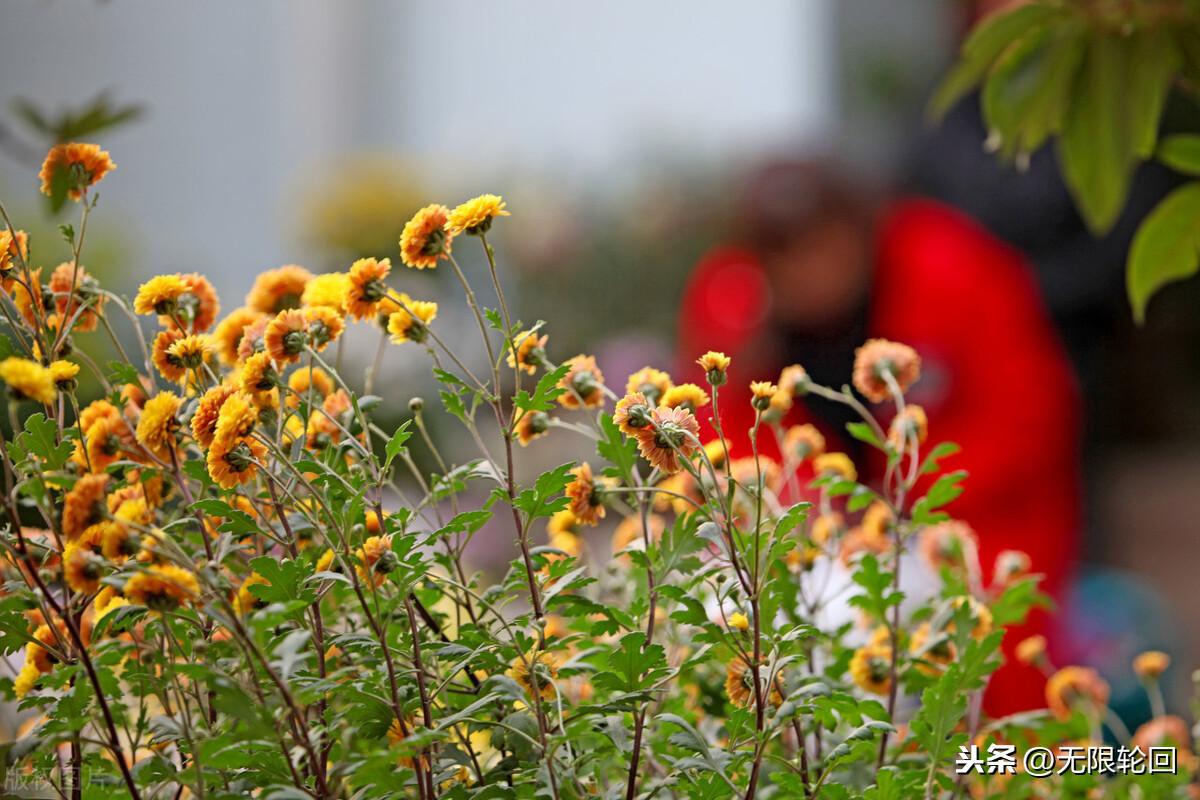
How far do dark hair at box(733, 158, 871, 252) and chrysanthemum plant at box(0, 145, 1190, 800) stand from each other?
47.3 inches

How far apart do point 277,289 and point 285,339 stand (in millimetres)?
86

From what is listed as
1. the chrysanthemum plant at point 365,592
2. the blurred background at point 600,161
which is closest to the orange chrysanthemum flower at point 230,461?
the chrysanthemum plant at point 365,592

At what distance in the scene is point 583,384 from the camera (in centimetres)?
46

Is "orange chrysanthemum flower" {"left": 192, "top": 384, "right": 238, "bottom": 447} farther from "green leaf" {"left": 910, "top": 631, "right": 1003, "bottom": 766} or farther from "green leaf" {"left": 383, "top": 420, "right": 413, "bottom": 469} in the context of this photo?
"green leaf" {"left": 910, "top": 631, "right": 1003, "bottom": 766}

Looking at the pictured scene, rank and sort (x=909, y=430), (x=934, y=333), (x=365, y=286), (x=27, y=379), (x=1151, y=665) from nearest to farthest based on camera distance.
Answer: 1. (x=27, y=379)
2. (x=365, y=286)
3. (x=909, y=430)
4. (x=1151, y=665)
5. (x=934, y=333)

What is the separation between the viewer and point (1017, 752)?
1.71 ft

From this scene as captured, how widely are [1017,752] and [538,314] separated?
2.14m

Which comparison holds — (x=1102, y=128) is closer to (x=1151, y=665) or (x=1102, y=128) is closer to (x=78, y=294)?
(x=1151, y=665)

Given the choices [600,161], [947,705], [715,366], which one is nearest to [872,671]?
[947,705]

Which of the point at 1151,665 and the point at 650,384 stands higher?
the point at 650,384

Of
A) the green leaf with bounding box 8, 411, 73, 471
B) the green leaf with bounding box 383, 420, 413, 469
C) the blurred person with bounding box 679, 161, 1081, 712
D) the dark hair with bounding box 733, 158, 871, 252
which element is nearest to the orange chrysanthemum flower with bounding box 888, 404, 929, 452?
the green leaf with bounding box 383, 420, 413, 469

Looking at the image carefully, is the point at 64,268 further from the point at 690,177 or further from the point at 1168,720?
the point at 690,177

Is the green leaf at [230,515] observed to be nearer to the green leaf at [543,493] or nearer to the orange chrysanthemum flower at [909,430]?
the green leaf at [543,493]

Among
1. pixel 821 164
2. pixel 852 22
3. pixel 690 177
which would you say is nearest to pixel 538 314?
pixel 690 177
